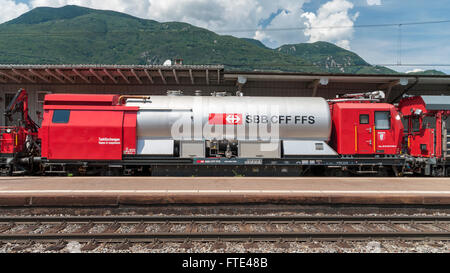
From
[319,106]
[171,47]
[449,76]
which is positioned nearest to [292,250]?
[319,106]

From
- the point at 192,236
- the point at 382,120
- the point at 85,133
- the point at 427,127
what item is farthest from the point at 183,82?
the point at 427,127

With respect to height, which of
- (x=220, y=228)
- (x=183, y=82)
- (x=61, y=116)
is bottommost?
(x=220, y=228)

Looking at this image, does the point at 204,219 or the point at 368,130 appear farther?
the point at 368,130

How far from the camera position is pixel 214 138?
11.9 metres

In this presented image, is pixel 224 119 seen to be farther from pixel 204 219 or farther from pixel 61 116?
pixel 61 116

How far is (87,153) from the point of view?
11.5 meters

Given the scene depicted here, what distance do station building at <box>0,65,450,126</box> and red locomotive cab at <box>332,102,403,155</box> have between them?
11.9 ft

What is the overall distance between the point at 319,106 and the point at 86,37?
208m

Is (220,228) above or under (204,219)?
under

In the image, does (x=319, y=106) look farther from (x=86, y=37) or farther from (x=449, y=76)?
(x=86, y=37)

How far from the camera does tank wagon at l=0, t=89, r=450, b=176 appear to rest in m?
11.5


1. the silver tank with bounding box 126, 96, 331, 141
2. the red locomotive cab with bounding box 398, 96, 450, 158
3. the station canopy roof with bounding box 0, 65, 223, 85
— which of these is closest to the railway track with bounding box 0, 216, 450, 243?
the silver tank with bounding box 126, 96, 331, 141

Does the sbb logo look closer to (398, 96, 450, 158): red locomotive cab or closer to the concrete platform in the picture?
the concrete platform

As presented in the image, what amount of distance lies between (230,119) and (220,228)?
578 centimetres
